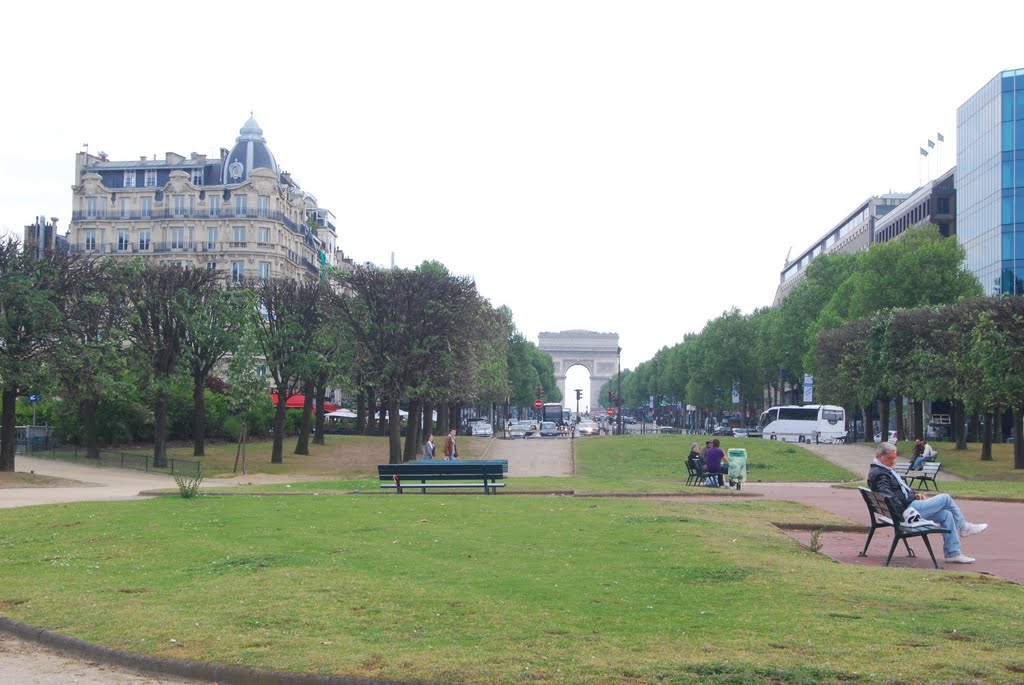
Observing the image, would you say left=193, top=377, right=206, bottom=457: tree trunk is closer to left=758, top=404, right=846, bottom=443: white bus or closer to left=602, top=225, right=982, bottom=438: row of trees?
left=602, top=225, right=982, bottom=438: row of trees

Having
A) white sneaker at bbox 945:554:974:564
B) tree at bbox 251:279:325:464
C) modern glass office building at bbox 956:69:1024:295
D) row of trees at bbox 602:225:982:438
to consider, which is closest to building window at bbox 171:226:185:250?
tree at bbox 251:279:325:464

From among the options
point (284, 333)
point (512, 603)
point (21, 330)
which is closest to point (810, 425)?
point (284, 333)

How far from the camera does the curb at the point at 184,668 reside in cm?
775

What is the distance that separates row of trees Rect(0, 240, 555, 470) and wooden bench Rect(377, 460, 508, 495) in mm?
19753

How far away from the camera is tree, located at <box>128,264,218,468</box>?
50781 mm

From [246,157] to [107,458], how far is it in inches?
2547

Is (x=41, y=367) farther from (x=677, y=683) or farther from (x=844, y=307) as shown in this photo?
(x=844, y=307)

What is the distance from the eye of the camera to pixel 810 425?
263ft

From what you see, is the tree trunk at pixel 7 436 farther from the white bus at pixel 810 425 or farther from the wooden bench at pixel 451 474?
the white bus at pixel 810 425

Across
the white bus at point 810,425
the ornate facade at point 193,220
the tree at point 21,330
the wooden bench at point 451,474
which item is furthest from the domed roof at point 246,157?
the wooden bench at point 451,474

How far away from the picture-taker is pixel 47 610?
10.5m

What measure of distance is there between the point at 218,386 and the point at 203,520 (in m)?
49.8

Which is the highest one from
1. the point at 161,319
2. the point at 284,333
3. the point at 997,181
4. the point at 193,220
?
the point at 193,220

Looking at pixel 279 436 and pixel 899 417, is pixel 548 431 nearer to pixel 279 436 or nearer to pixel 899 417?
pixel 899 417
